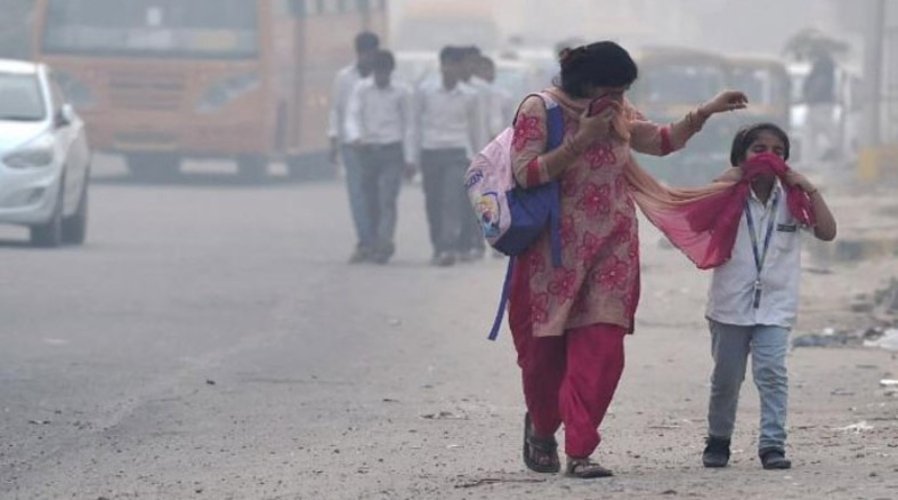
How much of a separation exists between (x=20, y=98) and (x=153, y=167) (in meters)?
13.2

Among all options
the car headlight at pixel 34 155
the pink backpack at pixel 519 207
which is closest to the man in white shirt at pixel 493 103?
the car headlight at pixel 34 155

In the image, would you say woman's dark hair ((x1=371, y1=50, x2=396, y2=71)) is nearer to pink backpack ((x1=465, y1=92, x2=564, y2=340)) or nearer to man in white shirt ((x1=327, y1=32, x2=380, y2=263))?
man in white shirt ((x1=327, y1=32, x2=380, y2=263))

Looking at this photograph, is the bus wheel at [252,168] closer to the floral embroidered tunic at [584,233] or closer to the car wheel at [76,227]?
the car wheel at [76,227]

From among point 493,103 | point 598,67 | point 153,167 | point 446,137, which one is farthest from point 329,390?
point 153,167

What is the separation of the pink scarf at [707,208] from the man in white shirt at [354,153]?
35.1ft

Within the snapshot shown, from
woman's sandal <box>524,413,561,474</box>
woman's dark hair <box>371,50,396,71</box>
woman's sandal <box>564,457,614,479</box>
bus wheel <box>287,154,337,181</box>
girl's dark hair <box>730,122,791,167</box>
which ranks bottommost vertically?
bus wheel <box>287,154,337,181</box>

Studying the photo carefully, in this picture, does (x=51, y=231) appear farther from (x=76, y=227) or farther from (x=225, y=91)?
(x=225, y=91)

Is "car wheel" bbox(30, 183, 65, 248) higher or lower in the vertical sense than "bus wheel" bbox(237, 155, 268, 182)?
higher

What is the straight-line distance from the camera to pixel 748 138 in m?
7.74

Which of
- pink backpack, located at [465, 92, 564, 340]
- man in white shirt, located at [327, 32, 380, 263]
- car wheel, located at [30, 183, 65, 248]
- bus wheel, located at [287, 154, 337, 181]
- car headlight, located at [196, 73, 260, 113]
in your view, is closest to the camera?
pink backpack, located at [465, 92, 564, 340]

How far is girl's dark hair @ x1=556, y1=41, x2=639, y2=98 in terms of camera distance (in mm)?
7359

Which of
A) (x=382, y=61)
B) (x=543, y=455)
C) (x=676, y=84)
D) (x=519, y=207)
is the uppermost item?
(x=519, y=207)

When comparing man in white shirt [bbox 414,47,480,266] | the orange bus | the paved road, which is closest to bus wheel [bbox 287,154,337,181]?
the orange bus

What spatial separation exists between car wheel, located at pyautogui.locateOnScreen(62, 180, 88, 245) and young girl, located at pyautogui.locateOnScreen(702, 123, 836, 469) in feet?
43.7
